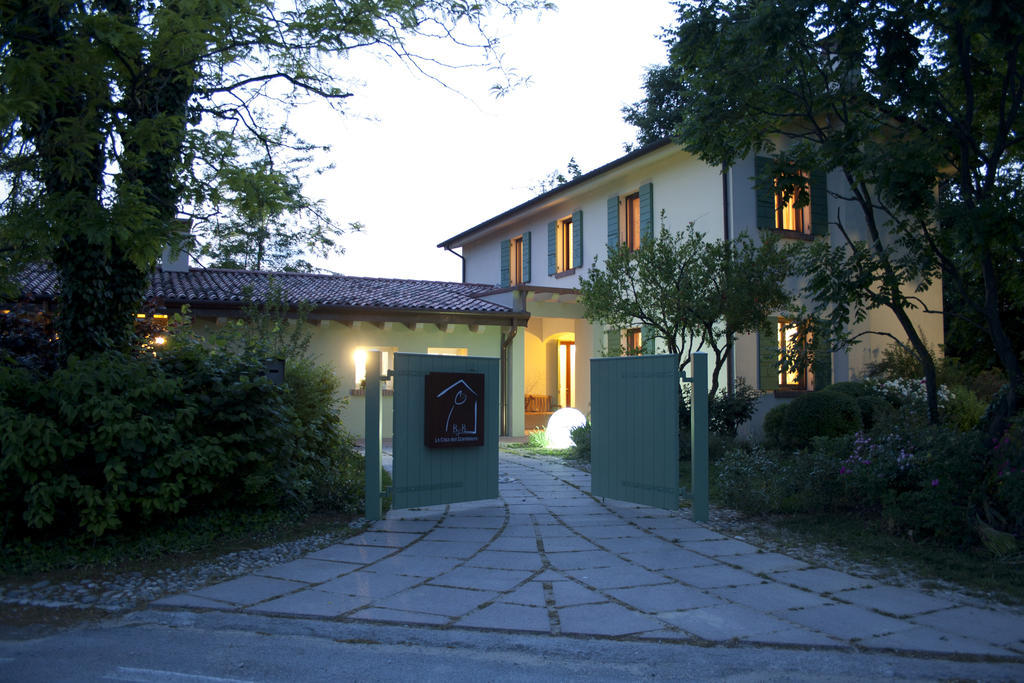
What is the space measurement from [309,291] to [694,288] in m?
8.73

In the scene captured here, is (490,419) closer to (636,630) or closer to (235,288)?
(636,630)

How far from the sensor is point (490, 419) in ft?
25.6

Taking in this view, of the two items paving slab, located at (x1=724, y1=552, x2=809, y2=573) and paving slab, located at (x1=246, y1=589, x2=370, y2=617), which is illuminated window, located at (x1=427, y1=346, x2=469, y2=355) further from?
paving slab, located at (x1=246, y1=589, x2=370, y2=617)

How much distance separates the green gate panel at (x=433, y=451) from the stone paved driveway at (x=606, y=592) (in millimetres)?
519

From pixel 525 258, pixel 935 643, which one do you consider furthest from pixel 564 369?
pixel 935 643

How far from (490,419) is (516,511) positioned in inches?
39.2

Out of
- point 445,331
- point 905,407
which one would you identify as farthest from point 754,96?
point 445,331

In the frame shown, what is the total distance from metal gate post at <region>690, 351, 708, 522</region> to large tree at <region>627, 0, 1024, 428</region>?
1.66 m

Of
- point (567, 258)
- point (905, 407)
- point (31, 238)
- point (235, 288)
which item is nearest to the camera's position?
point (31, 238)

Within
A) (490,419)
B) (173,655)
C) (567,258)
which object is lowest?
(173,655)

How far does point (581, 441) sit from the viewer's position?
1230cm

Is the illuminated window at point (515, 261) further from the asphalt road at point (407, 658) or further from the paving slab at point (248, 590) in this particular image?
the asphalt road at point (407, 658)

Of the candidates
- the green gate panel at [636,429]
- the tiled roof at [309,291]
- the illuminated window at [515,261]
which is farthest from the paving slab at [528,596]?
the illuminated window at [515,261]

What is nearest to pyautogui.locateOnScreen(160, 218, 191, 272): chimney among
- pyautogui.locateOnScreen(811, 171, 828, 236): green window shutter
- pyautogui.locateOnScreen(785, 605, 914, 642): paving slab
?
pyautogui.locateOnScreen(785, 605, 914, 642): paving slab
